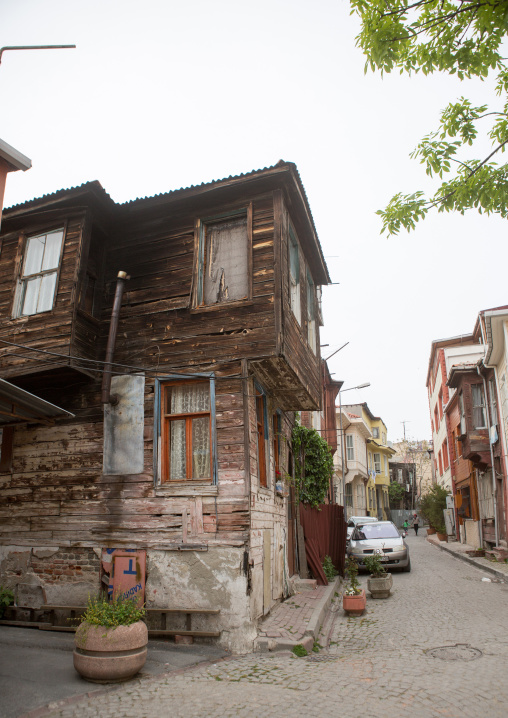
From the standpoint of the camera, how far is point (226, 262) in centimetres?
986

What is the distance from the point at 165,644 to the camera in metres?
7.86

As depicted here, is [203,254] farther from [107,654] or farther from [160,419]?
[107,654]

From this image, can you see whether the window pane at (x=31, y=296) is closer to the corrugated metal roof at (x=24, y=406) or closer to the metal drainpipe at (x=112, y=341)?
the metal drainpipe at (x=112, y=341)

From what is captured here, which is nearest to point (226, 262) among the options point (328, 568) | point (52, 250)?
point (52, 250)

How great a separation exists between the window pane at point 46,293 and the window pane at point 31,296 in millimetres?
110

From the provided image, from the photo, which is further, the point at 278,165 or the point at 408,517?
the point at 408,517

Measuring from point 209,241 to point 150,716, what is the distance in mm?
7486

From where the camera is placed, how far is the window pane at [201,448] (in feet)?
28.8

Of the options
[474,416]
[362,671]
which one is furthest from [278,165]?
[474,416]

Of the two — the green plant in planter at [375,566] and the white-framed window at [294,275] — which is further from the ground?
the white-framed window at [294,275]

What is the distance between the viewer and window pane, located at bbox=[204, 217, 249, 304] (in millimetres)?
9633

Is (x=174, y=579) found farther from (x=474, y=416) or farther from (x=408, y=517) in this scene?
(x=408, y=517)

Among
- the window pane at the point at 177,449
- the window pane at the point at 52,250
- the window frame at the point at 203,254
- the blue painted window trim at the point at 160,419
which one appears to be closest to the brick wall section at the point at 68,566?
the blue painted window trim at the point at 160,419

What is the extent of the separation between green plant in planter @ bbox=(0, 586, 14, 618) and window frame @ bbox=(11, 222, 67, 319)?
472 cm
